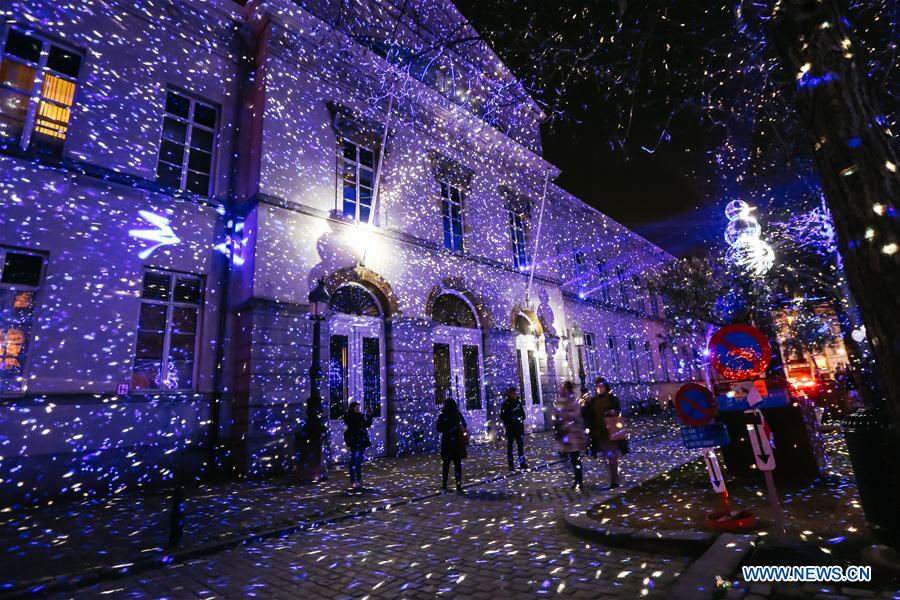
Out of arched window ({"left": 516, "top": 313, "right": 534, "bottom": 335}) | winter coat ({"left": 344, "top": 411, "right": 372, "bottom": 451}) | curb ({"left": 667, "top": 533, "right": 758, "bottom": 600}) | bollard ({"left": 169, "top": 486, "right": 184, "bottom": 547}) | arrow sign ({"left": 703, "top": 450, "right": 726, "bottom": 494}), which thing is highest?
arched window ({"left": 516, "top": 313, "right": 534, "bottom": 335})

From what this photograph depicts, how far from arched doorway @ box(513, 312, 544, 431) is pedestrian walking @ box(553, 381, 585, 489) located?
8.19 meters

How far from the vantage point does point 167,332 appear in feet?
29.7

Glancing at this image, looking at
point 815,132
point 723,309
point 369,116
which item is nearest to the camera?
point 815,132

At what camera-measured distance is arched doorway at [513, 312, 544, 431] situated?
15977 millimetres

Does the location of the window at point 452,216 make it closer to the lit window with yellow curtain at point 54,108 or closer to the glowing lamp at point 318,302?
the glowing lamp at point 318,302

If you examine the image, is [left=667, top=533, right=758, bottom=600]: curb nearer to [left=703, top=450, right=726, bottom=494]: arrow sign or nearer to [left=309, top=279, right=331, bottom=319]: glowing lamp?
[left=703, top=450, right=726, bottom=494]: arrow sign

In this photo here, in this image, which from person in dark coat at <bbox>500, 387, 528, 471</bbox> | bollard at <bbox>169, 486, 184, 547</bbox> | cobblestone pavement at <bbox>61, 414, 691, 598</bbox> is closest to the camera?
cobblestone pavement at <bbox>61, 414, 691, 598</bbox>

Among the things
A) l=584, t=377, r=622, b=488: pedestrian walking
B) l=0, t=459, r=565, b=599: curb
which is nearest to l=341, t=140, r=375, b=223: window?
l=584, t=377, r=622, b=488: pedestrian walking

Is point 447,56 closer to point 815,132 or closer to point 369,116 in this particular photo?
point 369,116

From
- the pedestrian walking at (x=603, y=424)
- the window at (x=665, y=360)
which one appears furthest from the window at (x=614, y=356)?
the pedestrian walking at (x=603, y=424)

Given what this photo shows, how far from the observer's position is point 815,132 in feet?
10.3

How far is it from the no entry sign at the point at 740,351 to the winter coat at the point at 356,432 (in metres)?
5.55

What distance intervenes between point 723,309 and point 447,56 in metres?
20.0

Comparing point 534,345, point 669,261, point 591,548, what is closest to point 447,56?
point 534,345
